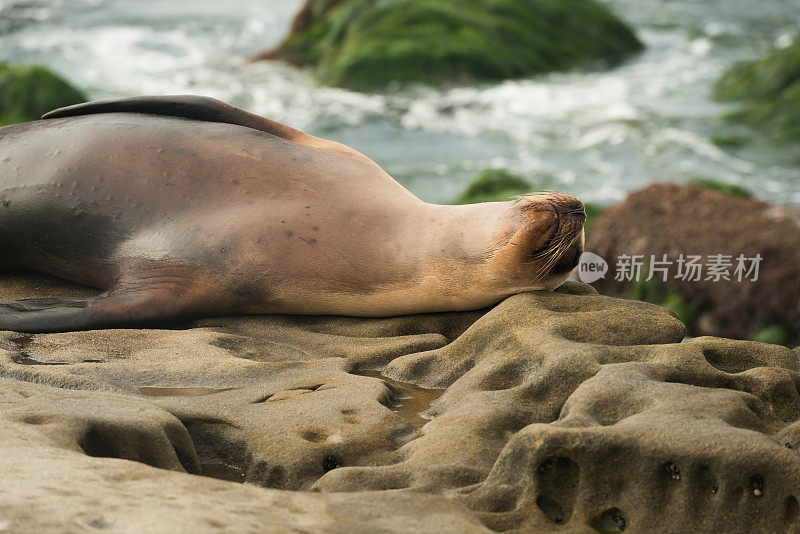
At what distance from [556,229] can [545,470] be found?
5.09 feet

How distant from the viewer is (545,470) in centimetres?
236

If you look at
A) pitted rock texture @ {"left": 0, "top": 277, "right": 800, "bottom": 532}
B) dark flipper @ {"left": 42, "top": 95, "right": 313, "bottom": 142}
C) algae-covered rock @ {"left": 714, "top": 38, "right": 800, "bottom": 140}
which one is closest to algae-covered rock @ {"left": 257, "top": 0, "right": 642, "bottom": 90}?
algae-covered rock @ {"left": 714, "top": 38, "right": 800, "bottom": 140}

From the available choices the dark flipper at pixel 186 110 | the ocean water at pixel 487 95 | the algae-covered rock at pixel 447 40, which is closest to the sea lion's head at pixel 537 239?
the dark flipper at pixel 186 110

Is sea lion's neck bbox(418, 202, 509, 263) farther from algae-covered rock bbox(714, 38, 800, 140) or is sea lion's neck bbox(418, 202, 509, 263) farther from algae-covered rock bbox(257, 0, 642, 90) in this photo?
algae-covered rock bbox(257, 0, 642, 90)

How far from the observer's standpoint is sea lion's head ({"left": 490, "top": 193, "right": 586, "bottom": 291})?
3754 millimetres

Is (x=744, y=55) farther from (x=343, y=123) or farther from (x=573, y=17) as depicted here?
(x=343, y=123)

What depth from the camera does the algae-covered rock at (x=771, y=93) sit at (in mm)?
13180

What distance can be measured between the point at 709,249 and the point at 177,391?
5447mm

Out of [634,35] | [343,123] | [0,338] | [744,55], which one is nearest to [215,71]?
[343,123]

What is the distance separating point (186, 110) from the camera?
4.55 metres

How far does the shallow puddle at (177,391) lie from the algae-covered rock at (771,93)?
37.2ft

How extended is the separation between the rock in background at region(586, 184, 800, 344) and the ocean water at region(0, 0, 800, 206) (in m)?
3.15

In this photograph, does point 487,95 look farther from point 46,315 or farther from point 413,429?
point 413,429

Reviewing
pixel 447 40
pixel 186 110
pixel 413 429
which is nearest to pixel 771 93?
pixel 447 40
